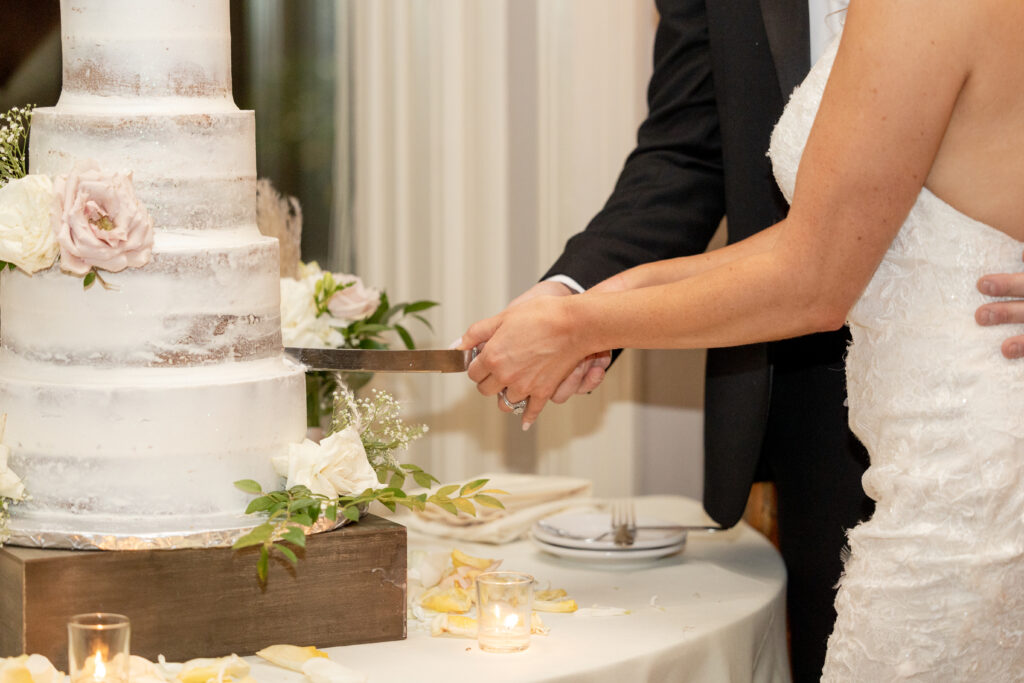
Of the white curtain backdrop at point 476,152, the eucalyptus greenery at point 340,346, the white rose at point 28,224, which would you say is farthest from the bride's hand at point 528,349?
the white curtain backdrop at point 476,152

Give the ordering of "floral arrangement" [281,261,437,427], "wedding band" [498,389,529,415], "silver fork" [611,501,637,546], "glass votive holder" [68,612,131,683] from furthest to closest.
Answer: "floral arrangement" [281,261,437,427] → "silver fork" [611,501,637,546] → "wedding band" [498,389,529,415] → "glass votive holder" [68,612,131,683]

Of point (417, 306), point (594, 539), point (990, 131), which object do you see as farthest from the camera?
point (417, 306)

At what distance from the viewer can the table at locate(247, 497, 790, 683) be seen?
4.60 ft

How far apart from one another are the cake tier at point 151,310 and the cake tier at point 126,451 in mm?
24

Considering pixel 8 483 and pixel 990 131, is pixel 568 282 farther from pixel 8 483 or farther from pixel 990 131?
pixel 8 483

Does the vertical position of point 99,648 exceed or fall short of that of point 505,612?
it exceeds it

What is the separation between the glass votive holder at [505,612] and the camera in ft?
4.75

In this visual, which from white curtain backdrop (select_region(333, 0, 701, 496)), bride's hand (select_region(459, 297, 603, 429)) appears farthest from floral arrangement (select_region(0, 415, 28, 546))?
white curtain backdrop (select_region(333, 0, 701, 496))

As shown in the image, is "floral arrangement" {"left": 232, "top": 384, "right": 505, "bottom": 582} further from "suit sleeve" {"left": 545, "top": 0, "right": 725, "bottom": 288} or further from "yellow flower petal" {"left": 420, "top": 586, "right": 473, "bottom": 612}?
"suit sleeve" {"left": 545, "top": 0, "right": 725, "bottom": 288}

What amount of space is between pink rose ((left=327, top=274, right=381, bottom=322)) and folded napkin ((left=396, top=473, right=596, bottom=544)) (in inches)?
16.0

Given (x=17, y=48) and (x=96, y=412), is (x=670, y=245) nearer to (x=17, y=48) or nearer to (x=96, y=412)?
(x=96, y=412)

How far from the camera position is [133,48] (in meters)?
1.43

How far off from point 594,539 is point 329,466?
2.25ft

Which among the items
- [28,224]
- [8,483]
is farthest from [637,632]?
[28,224]
